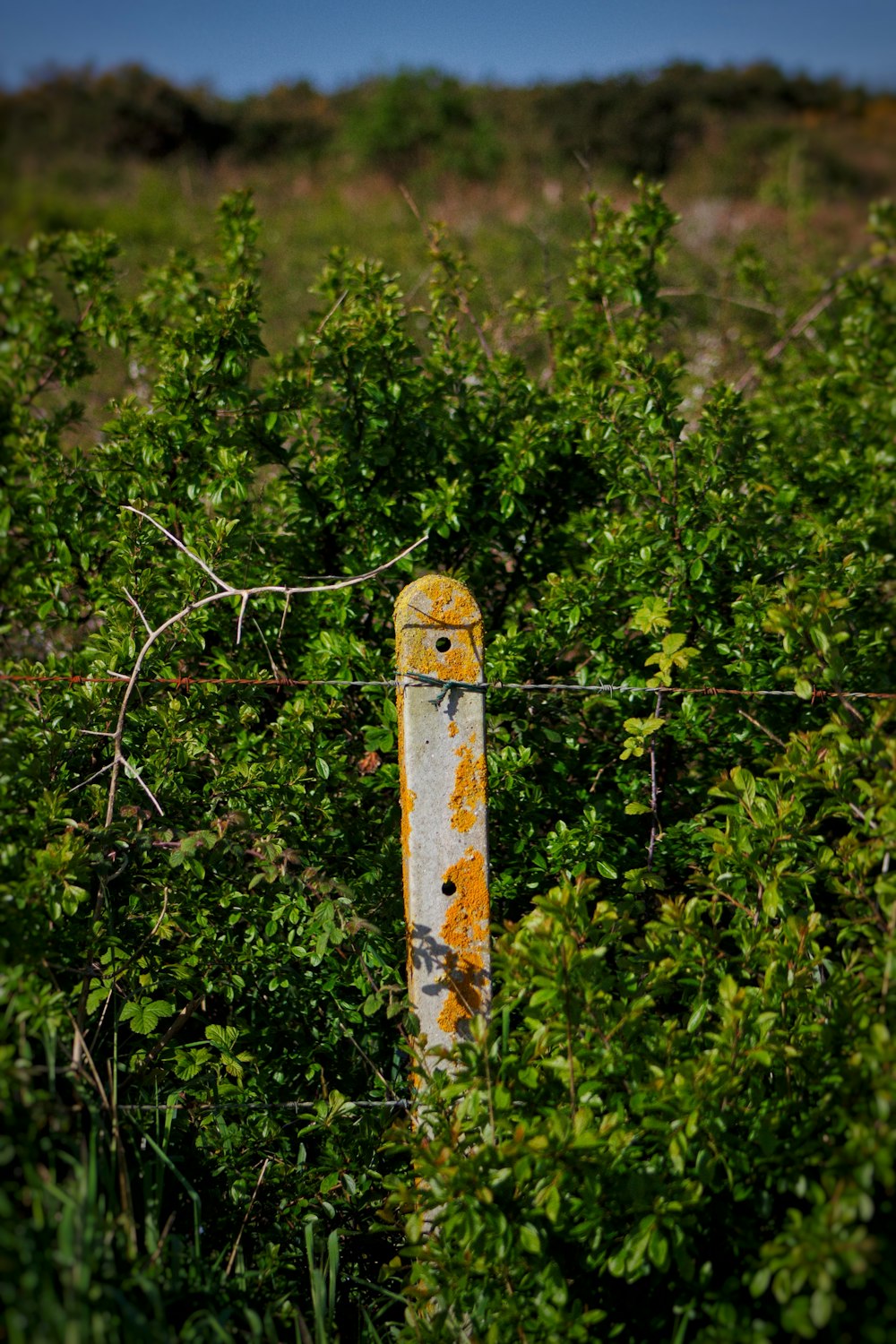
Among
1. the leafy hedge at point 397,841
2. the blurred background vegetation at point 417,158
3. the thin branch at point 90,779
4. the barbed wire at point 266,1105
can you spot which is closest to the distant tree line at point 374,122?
the blurred background vegetation at point 417,158

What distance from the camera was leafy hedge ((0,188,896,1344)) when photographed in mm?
1782

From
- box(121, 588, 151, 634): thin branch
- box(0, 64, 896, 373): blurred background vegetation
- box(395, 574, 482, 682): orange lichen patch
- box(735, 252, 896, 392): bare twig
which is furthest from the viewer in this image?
box(0, 64, 896, 373): blurred background vegetation

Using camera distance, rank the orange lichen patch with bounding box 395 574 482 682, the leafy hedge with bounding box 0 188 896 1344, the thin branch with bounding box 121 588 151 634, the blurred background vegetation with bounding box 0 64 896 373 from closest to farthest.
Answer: the leafy hedge with bounding box 0 188 896 1344 < the orange lichen patch with bounding box 395 574 482 682 < the thin branch with bounding box 121 588 151 634 < the blurred background vegetation with bounding box 0 64 896 373

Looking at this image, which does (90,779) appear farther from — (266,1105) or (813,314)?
(813,314)

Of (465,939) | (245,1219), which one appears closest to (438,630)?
(465,939)

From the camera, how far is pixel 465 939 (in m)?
2.14

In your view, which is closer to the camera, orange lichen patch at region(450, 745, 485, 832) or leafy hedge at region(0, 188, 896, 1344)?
leafy hedge at region(0, 188, 896, 1344)

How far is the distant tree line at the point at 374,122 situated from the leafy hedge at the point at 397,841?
17704mm

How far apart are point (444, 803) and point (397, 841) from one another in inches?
20.4

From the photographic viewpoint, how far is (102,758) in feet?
8.52

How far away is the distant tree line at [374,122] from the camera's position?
1956 cm

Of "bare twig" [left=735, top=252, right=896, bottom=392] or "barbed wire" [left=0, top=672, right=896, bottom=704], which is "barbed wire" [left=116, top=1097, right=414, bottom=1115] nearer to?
"barbed wire" [left=0, top=672, right=896, bottom=704]

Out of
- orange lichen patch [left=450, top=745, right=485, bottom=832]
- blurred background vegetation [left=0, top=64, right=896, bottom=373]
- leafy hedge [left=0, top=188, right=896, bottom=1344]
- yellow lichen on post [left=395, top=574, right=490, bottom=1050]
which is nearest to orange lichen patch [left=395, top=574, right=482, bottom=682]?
yellow lichen on post [left=395, top=574, right=490, bottom=1050]

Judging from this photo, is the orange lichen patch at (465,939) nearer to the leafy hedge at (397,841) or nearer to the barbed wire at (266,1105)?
the leafy hedge at (397,841)
